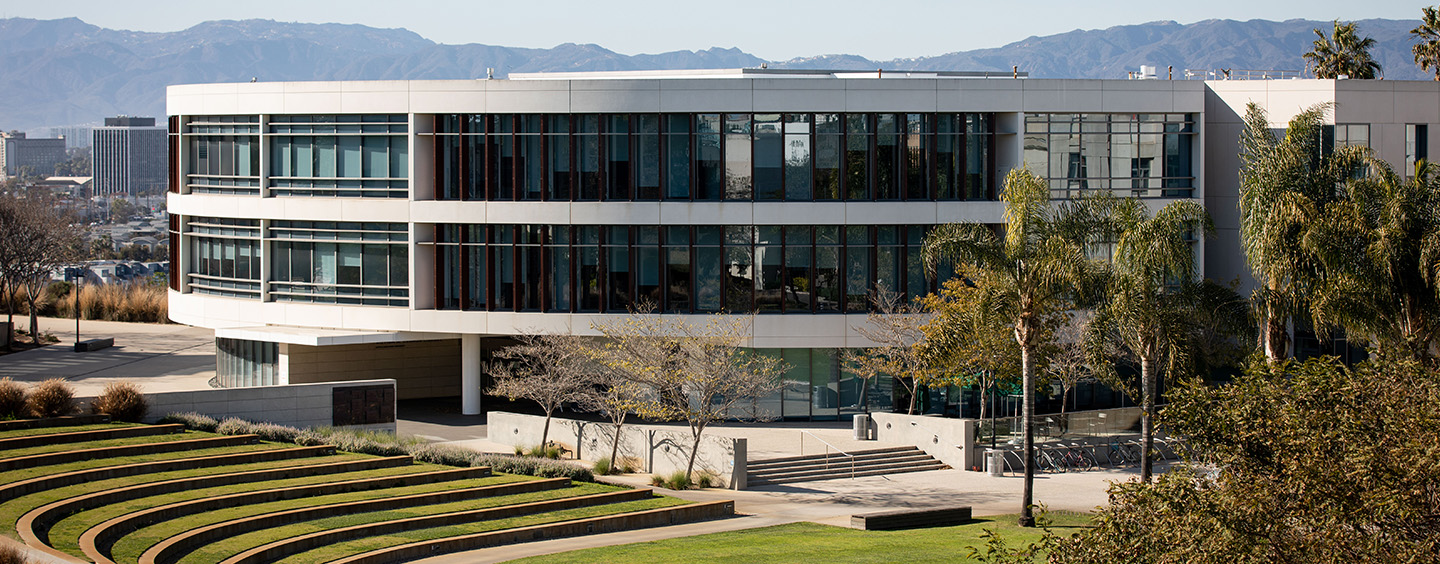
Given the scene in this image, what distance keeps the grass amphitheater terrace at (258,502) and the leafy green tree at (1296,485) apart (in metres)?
16.0

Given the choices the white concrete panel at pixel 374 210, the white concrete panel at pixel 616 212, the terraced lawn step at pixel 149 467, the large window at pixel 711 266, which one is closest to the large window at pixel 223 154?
the white concrete panel at pixel 374 210

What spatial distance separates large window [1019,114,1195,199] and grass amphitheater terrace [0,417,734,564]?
1976 centimetres

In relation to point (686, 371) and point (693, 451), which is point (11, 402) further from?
point (693, 451)

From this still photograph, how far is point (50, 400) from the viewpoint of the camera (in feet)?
113

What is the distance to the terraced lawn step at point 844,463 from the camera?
39.0 metres

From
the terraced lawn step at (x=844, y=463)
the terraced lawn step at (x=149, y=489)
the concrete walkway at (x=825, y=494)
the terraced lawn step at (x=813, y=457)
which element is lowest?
the concrete walkway at (x=825, y=494)

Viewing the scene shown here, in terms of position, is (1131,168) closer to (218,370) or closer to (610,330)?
(610,330)

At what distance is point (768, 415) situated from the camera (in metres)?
44.9

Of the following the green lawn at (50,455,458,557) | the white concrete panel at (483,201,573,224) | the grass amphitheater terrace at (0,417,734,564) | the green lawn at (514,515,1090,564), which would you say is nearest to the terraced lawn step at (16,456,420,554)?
the grass amphitheater terrace at (0,417,734,564)

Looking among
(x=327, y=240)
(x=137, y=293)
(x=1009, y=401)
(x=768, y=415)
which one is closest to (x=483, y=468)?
(x=768, y=415)

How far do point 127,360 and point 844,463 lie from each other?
36700mm

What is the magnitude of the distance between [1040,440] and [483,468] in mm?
16672

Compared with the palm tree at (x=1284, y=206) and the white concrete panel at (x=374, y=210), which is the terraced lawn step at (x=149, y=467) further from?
the palm tree at (x=1284, y=206)

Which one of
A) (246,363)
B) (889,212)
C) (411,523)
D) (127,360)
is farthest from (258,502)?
(127,360)
